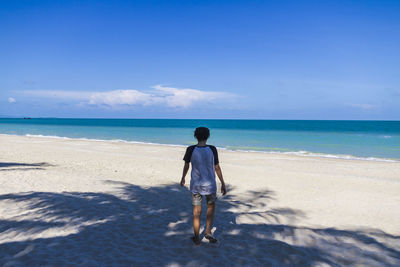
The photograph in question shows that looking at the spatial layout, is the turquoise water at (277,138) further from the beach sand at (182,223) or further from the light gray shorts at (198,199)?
the light gray shorts at (198,199)

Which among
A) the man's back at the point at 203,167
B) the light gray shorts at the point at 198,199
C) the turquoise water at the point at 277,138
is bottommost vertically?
the turquoise water at the point at 277,138

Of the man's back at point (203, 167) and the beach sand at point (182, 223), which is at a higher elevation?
the man's back at point (203, 167)

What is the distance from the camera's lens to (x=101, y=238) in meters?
5.04

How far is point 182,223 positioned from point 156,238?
3.26ft

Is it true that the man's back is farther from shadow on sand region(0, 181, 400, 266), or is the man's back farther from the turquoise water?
the turquoise water

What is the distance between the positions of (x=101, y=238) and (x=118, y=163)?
11163 millimetres

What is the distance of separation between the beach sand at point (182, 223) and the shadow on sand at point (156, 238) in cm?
2

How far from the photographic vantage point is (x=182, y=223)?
20.0 ft

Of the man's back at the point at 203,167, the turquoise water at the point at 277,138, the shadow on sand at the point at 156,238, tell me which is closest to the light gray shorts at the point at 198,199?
the man's back at the point at 203,167

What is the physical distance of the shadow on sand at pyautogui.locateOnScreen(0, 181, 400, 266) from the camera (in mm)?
4344

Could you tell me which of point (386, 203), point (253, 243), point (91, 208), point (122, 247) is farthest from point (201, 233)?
point (386, 203)

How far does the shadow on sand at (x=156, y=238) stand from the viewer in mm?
4344

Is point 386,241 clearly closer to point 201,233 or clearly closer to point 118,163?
point 201,233

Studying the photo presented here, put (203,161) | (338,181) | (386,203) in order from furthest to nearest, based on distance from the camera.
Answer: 1. (338,181)
2. (386,203)
3. (203,161)
